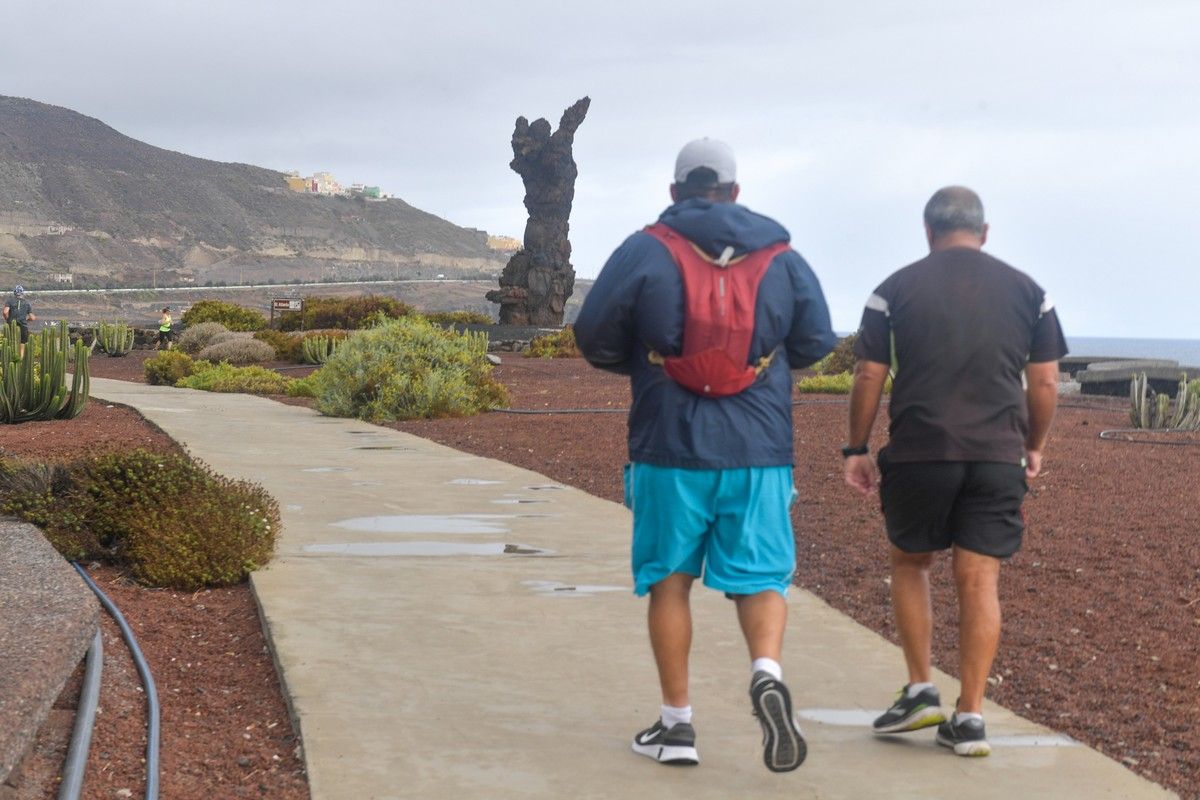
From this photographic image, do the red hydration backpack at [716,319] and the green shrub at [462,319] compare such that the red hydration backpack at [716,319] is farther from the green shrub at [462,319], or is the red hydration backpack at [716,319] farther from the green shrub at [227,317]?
the green shrub at [462,319]

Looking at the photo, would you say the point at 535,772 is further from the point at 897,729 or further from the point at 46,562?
the point at 46,562

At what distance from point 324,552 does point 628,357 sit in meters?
4.01

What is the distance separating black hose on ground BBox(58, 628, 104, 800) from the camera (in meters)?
4.43

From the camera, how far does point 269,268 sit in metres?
160

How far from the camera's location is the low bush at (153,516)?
7656mm

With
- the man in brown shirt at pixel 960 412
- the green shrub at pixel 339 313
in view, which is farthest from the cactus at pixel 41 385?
the green shrub at pixel 339 313

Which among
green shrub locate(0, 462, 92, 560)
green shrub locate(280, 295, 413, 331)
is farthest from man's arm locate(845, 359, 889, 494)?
green shrub locate(280, 295, 413, 331)

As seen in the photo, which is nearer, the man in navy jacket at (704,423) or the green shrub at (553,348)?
the man in navy jacket at (704,423)

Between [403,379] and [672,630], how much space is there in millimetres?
14284

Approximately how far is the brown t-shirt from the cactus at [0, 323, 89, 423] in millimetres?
13696

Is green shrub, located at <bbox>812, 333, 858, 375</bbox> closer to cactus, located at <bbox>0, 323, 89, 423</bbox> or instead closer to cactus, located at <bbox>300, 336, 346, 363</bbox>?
cactus, located at <bbox>300, 336, 346, 363</bbox>

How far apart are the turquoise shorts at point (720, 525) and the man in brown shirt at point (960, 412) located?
48 cm

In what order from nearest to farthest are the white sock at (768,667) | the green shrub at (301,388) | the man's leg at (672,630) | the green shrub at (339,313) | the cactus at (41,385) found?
1. the white sock at (768,667)
2. the man's leg at (672,630)
3. the cactus at (41,385)
4. the green shrub at (301,388)
5. the green shrub at (339,313)

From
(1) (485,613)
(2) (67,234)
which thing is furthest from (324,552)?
(2) (67,234)
